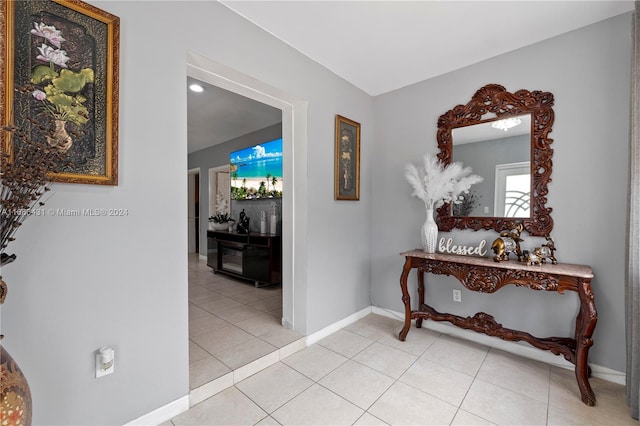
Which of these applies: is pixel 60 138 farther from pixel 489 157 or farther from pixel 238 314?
pixel 489 157

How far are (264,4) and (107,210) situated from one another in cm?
161

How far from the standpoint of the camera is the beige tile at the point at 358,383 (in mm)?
1778

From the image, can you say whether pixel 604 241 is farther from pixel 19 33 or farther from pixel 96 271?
pixel 19 33

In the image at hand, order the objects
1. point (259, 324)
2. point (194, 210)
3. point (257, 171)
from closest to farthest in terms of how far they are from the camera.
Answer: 1. point (259, 324)
2. point (257, 171)
3. point (194, 210)

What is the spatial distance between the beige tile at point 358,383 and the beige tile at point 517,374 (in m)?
0.75

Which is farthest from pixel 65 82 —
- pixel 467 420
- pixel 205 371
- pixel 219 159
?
pixel 219 159

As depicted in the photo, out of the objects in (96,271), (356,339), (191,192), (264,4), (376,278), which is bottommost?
(356,339)

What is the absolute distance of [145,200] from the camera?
1488 mm

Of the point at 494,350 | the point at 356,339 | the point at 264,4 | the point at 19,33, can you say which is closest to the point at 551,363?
the point at 494,350

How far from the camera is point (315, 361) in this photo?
2.21 metres

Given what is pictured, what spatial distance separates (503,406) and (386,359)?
81cm

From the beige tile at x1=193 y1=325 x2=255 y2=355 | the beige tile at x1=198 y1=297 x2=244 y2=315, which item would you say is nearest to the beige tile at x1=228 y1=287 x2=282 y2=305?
the beige tile at x1=198 y1=297 x2=244 y2=315

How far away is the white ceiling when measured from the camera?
6.04 ft

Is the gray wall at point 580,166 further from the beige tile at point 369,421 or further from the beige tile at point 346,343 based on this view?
the beige tile at point 369,421
